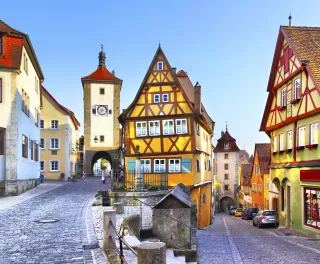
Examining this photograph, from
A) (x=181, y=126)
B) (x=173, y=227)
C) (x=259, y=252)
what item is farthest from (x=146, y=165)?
(x=173, y=227)

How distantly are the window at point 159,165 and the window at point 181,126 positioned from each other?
2457 millimetres

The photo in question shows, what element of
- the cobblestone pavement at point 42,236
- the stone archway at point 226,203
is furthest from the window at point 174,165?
the stone archway at point 226,203

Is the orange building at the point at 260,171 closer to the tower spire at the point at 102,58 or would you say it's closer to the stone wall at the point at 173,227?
the tower spire at the point at 102,58

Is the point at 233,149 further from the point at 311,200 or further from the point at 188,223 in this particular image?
the point at 188,223

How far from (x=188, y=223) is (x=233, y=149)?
178 ft

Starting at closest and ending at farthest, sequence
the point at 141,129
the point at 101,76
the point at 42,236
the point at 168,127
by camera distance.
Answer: the point at 42,236 → the point at 168,127 → the point at 141,129 → the point at 101,76

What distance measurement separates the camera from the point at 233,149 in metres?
64.4

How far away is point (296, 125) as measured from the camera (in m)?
20.7

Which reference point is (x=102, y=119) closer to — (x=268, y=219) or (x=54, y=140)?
(x=54, y=140)

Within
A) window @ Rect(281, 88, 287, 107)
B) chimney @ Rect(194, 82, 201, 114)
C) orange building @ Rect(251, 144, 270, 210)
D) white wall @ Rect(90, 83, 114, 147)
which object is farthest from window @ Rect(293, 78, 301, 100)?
white wall @ Rect(90, 83, 114, 147)

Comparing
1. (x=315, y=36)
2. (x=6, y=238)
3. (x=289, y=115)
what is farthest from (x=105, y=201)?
(x=315, y=36)

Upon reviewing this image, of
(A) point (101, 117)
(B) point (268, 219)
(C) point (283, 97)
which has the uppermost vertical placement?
(A) point (101, 117)

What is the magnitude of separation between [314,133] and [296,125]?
7.52ft

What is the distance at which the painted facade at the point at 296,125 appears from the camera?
18.3 m
